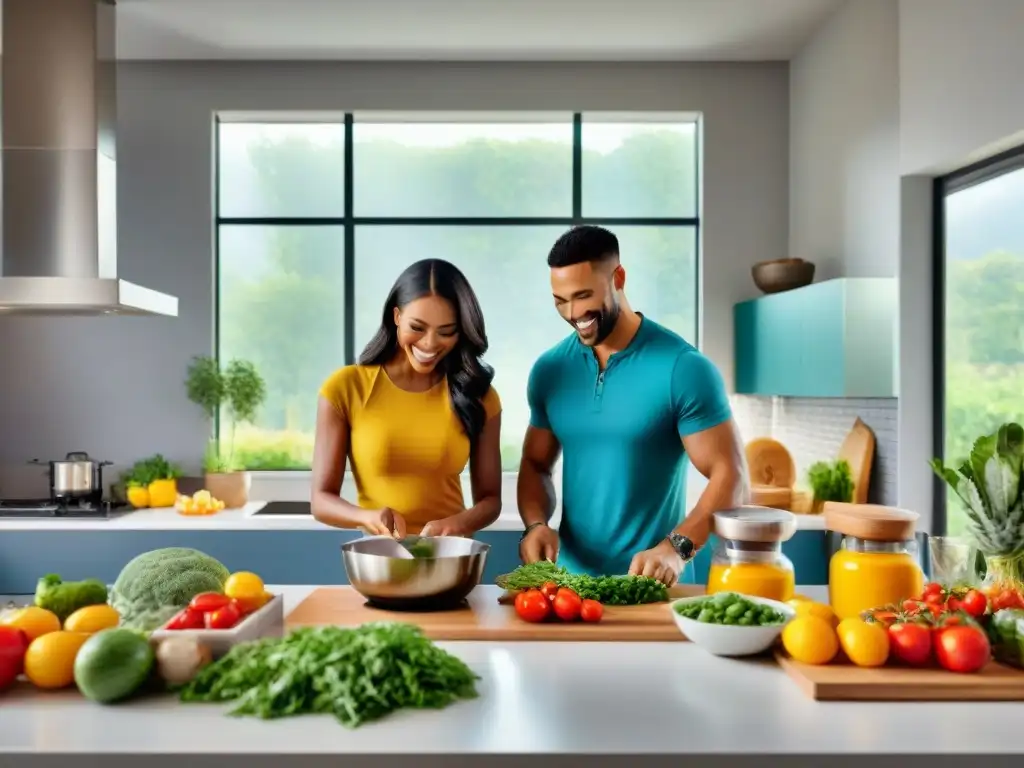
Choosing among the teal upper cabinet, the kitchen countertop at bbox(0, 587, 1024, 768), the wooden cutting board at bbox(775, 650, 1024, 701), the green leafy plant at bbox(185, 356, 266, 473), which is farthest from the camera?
the green leafy plant at bbox(185, 356, 266, 473)

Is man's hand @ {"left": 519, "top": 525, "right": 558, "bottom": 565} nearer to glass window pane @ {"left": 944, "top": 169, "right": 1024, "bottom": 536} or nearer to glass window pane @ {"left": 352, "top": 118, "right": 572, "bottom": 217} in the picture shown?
glass window pane @ {"left": 944, "top": 169, "right": 1024, "bottom": 536}

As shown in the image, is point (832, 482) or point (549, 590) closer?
point (549, 590)

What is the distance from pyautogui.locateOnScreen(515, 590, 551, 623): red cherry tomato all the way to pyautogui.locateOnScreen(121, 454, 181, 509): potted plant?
318cm

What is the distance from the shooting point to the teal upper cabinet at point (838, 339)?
361 cm

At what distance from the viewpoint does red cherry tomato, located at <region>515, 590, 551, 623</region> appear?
1921 millimetres

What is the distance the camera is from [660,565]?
210 centimetres

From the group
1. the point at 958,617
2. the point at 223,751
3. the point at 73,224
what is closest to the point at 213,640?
the point at 223,751

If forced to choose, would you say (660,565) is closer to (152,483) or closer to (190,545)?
(190,545)

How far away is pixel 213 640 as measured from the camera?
157 cm

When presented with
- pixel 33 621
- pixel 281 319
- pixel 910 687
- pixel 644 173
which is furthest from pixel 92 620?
pixel 644 173

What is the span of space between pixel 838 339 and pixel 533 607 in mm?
2227

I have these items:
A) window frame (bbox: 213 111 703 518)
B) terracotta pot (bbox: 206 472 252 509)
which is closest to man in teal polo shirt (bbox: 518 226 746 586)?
window frame (bbox: 213 111 703 518)

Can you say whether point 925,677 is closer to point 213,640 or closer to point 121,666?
point 213,640

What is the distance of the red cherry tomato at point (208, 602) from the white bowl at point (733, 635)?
862 millimetres
